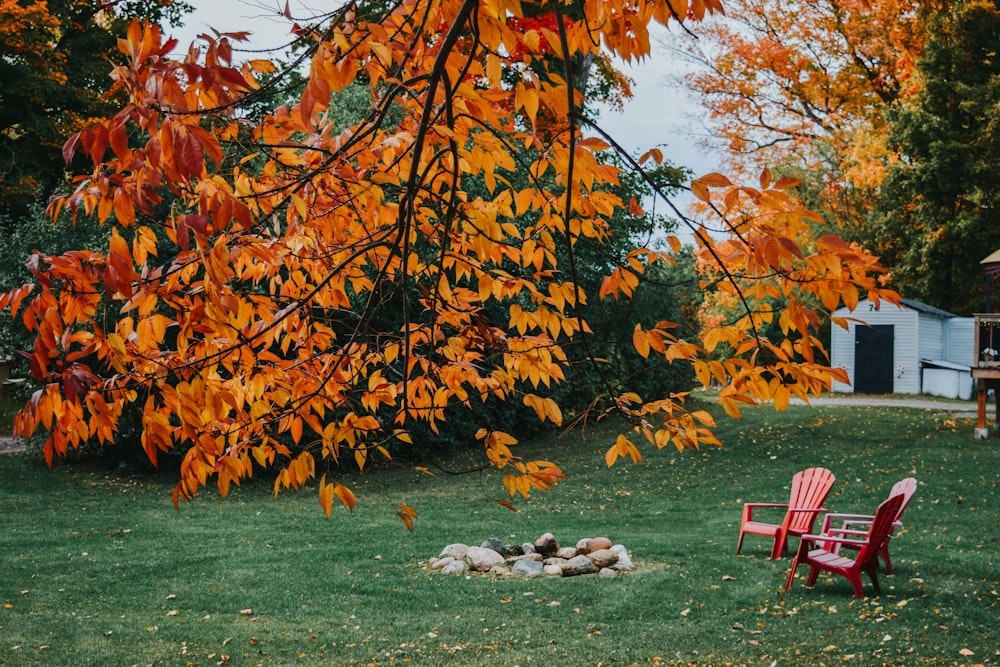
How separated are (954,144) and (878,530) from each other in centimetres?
1910

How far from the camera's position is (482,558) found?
7.72 meters

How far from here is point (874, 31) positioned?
917 inches

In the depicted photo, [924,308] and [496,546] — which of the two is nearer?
[496,546]

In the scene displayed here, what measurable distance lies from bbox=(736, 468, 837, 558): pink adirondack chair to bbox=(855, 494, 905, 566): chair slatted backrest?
103 centimetres

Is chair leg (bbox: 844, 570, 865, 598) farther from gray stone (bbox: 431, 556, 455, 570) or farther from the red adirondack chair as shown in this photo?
gray stone (bbox: 431, 556, 455, 570)

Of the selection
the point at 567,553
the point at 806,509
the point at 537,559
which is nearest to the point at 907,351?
the point at 806,509

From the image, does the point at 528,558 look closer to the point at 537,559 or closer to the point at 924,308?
the point at 537,559

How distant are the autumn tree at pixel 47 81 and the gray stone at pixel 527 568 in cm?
1409

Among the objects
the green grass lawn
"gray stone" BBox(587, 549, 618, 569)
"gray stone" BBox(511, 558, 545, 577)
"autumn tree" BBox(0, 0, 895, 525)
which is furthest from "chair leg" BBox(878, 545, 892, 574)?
"autumn tree" BBox(0, 0, 895, 525)

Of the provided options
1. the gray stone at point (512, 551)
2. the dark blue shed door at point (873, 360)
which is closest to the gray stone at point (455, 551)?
the gray stone at point (512, 551)

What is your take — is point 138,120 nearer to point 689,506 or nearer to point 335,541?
point 335,541

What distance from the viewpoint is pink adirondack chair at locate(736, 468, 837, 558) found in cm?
793

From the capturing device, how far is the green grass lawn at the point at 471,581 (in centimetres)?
557

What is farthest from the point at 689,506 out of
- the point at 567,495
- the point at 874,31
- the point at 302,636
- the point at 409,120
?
the point at 874,31
